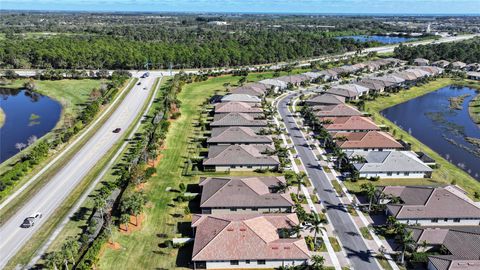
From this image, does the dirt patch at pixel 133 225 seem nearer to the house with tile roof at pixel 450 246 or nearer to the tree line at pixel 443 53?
the house with tile roof at pixel 450 246

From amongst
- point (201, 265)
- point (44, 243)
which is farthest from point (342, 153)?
point (44, 243)

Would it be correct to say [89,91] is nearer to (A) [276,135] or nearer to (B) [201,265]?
(A) [276,135]

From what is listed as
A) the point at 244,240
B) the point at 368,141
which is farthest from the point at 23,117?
the point at 368,141

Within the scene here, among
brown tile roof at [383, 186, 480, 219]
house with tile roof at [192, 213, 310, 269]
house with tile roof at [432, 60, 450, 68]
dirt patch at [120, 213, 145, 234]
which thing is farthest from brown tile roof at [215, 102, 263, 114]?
house with tile roof at [432, 60, 450, 68]

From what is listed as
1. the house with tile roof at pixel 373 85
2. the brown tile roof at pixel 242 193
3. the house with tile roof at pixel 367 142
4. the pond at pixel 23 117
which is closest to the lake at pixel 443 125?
the house with tile roof at pixel 373 85

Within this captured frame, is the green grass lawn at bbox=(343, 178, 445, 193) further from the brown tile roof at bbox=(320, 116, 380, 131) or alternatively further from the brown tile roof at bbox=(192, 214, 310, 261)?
the brown tile roof at bbox=(320, 116, 380, 131)
